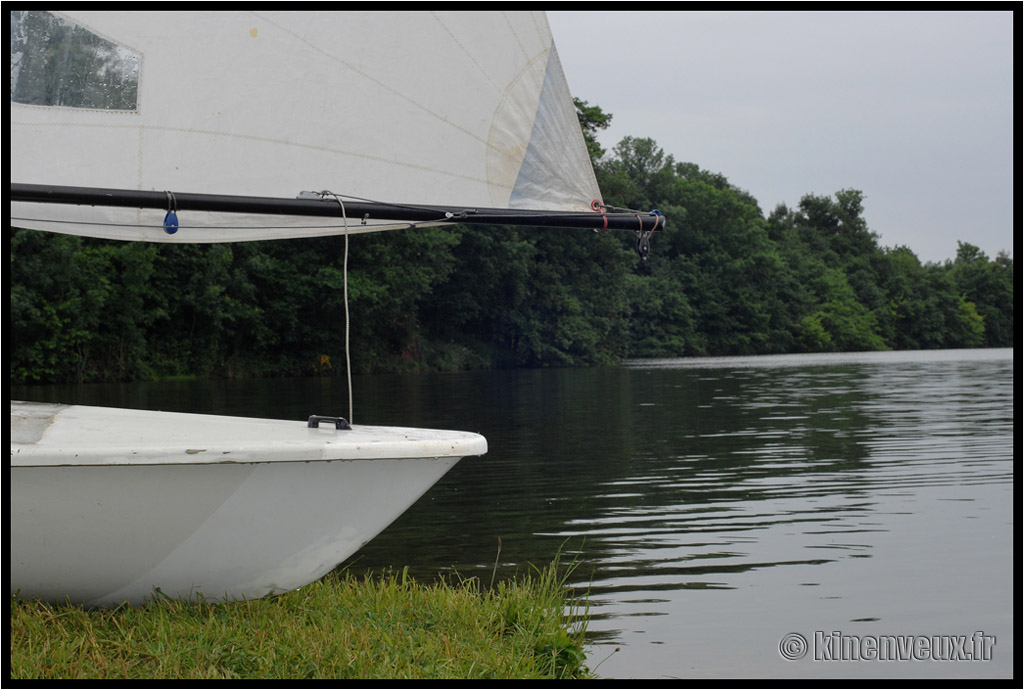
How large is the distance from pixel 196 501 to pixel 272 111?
1635 millimetres

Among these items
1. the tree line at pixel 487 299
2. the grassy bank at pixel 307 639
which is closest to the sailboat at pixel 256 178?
the grassy bank at pixel 307 639

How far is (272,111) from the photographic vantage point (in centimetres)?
464

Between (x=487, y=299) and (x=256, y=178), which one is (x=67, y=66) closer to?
(x=256, y=178)

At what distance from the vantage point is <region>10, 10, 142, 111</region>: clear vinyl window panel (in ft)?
14.6

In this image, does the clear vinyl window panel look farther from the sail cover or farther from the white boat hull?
the white boat hull

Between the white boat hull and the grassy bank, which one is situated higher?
the white boat hull

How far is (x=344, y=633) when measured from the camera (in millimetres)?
3896

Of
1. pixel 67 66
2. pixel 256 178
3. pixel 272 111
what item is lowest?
pixel 256 178

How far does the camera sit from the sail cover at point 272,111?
4.49 metres

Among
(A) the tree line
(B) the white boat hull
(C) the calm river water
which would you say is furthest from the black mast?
(A) the tree line

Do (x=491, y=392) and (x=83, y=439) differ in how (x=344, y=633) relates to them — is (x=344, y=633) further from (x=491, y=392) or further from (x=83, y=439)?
(x=491, y=392)

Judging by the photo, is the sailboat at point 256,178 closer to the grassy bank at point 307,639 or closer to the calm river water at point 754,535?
the grassy bank at point 307,639

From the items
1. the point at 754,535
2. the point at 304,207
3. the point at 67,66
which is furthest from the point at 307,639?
the point at 754,535

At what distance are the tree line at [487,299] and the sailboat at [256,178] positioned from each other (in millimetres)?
8808
